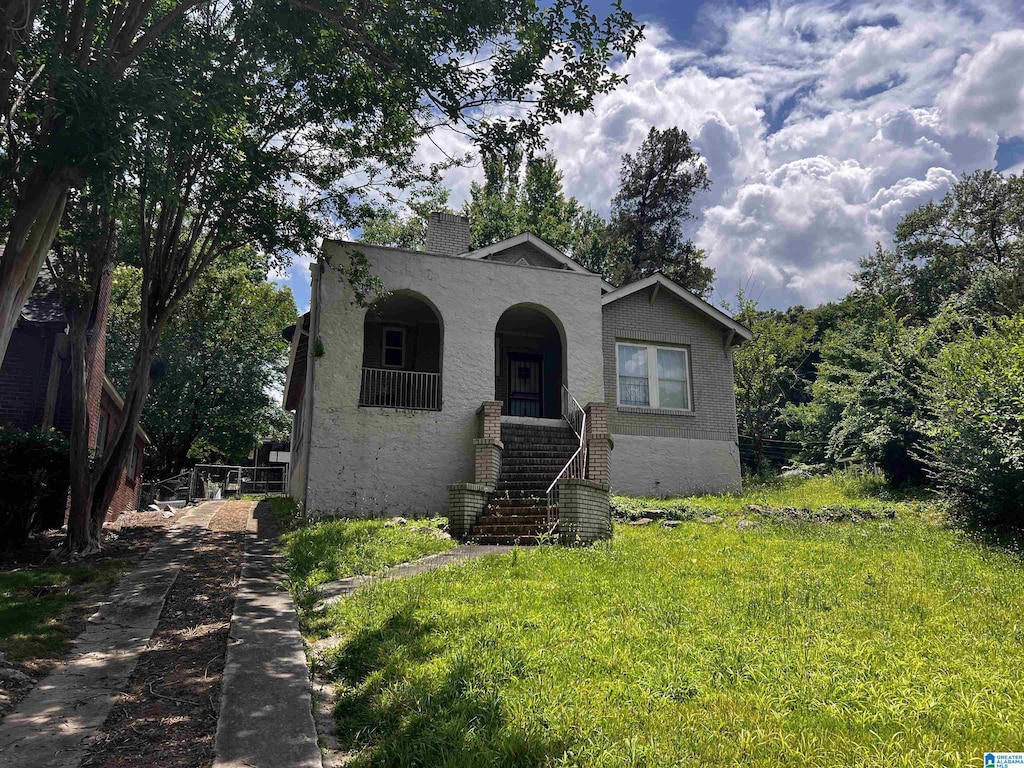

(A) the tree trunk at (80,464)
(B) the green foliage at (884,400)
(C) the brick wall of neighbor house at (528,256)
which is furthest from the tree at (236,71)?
(B) the green foliage at (884,400)

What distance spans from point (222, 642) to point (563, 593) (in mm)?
2910

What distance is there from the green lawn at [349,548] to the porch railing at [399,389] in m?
4.16

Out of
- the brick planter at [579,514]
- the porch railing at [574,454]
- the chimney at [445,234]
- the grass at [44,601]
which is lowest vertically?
the grass at [44,601]

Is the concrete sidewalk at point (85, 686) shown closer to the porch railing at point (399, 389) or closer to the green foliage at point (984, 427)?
the porch railing at point (399, 389)

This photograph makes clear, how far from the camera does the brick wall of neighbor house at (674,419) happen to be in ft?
53.9

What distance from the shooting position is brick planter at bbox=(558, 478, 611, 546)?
9375 millimetres

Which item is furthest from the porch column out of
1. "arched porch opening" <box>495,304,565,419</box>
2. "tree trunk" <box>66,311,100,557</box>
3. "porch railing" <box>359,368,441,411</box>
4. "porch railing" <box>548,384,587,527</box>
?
"tree trunk" <box>66,311,100,557</box>

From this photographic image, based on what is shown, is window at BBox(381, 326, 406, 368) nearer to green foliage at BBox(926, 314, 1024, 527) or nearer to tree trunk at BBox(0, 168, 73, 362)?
tree trunk at BBox(0, 168, 73, 362)

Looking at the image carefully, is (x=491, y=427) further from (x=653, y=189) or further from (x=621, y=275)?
(x=653, y=189)

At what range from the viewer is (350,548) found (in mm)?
8961

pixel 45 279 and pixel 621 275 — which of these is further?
pixel 621 275

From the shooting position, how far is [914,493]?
50.6 feet

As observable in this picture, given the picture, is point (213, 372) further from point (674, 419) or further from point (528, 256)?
point (674, 419)

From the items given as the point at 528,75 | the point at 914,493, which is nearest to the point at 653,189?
the point at 914,493
